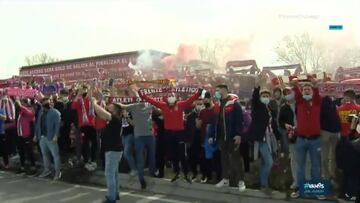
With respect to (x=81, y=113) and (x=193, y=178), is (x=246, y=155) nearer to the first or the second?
(x=193, y=178)

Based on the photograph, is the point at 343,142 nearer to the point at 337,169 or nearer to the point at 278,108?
the point at 337,169

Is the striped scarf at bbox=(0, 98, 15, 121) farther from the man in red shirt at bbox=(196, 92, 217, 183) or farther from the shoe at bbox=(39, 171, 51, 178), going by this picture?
the man in red shirt at bbox=(196, 92, 217, 183)

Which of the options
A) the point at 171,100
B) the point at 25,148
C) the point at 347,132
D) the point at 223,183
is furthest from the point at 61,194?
the point at 347,132

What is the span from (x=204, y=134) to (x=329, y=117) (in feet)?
8.59

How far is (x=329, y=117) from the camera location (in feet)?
29.1

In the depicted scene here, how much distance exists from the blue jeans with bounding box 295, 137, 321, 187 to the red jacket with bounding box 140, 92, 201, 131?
248 centimetres

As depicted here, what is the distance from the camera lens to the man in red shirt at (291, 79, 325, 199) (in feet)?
28.8

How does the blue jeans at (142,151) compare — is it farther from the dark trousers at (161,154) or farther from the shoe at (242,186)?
the shoe at (242,186)

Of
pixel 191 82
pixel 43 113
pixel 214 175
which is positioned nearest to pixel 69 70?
pixel 191 82

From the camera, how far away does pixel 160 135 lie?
11.3 metres

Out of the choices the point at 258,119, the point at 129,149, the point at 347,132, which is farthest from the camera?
the point at 129,149

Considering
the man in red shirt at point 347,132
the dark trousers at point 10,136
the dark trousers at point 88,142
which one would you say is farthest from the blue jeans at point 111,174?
the dark trousers at point 10,136

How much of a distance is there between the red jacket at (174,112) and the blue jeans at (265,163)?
1.92 metres

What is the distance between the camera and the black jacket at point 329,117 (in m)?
8.85
